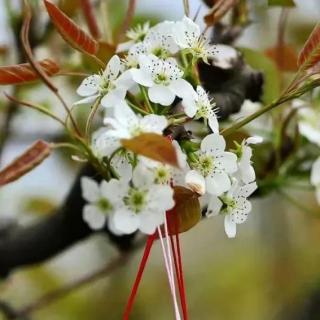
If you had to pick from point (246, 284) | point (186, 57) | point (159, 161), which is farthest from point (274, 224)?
point (159, 161)

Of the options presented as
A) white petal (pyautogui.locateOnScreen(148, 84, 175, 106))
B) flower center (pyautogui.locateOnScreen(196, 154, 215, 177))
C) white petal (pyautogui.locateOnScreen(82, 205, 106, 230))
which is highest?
white petal (pyautogui.locateOnScreen(148, 84, 175, 106))

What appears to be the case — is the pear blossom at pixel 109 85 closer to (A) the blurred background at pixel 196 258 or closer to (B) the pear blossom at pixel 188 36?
(B) the pear blossom at pixel 188 36

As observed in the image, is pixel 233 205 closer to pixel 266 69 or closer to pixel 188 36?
pixel 188 36

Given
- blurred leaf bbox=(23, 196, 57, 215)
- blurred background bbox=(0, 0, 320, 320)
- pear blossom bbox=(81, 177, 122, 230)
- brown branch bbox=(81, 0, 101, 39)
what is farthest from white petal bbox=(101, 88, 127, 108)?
blurred leaf bbox=(23, 196, 57, 215)

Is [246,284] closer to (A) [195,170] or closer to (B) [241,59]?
(B) [241,59]

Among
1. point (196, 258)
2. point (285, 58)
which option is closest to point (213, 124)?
point (285, 58)

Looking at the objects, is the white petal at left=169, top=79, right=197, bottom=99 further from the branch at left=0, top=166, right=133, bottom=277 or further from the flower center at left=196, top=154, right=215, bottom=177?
the branch at left=0, top=166, right=133, bottom=277
